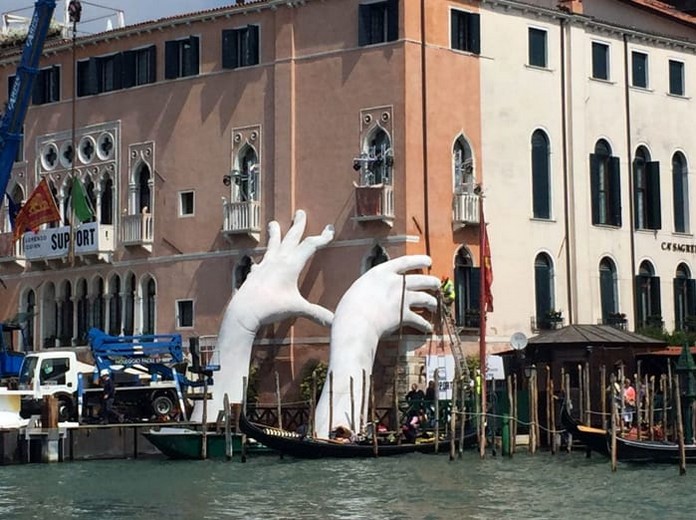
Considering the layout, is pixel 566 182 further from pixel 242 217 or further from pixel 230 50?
pixel 230 50

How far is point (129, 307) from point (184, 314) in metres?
2.03

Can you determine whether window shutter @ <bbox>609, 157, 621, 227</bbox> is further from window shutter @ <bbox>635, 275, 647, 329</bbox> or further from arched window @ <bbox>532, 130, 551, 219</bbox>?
arched window @ <bbox>532, 130, 551, 219</bbox>

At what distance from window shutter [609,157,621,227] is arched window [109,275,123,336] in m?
12.3

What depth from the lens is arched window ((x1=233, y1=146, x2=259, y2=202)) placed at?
143 ft

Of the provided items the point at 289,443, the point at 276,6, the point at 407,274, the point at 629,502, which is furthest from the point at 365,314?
the point at 629,502

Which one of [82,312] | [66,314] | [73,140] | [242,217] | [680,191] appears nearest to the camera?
[242,217]

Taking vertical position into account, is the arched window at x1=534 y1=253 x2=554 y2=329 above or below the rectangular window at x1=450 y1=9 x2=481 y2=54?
below

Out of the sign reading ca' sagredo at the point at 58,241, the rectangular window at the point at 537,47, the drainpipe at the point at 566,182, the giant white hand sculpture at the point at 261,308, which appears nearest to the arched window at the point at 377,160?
the giant white hand sculpture at the point at 261,308

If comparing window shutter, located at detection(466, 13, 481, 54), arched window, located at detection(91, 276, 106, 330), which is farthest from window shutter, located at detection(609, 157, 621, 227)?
arched window, located at detection(91, 276, 106, 330)

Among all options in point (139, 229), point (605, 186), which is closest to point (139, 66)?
point (139, 229)

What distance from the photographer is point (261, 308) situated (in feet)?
136

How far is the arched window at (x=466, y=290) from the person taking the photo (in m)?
41.9

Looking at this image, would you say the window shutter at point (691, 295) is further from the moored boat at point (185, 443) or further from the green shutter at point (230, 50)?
the moored boat at point (185, 443)

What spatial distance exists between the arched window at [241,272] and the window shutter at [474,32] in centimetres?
718
